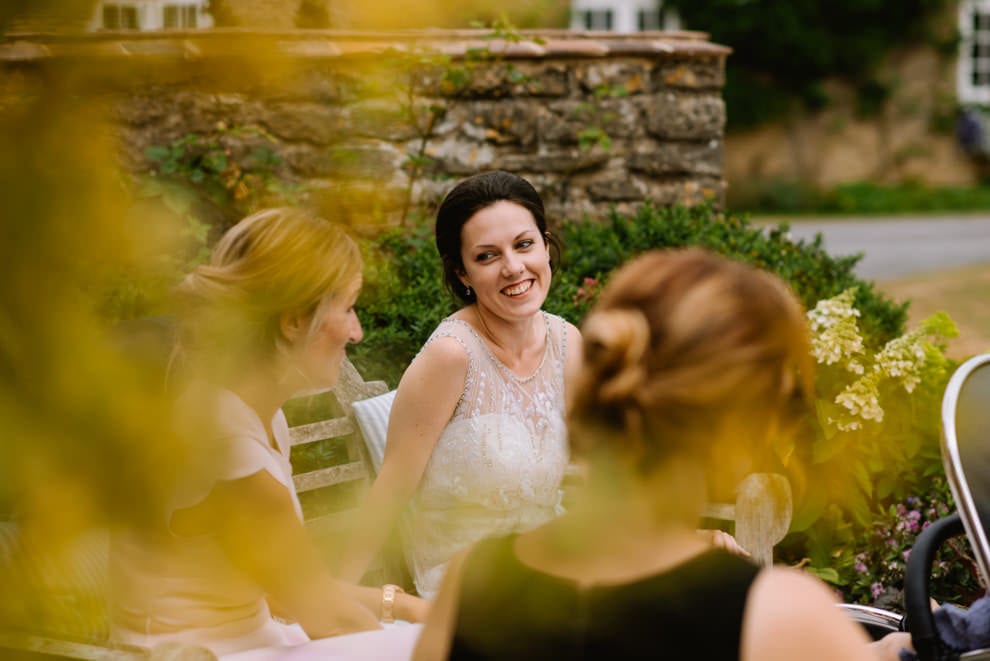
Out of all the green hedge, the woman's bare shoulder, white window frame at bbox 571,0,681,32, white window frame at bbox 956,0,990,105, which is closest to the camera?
the woman's bare shoulder

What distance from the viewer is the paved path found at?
10438 millimetres

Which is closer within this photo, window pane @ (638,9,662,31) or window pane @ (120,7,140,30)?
window pane @ (120,7,140,30)

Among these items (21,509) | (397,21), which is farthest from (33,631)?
(397,21)

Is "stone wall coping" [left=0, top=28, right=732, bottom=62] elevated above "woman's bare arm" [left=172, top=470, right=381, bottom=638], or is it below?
above

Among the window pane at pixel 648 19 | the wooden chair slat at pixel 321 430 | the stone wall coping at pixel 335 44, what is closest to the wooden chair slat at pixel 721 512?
the wooden chair slat at pixel 321 430

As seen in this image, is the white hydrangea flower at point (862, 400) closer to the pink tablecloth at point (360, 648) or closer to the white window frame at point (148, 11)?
the pink tablecloth at point (360, 648)

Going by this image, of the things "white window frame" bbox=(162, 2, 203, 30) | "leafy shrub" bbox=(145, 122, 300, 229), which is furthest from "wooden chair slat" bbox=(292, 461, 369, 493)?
"leafy shrub" bbox=(145, 122, 300, 229)

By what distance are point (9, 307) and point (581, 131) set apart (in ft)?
16.1

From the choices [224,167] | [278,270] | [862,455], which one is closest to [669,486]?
[278,270]

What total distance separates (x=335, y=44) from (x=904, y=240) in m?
9.86

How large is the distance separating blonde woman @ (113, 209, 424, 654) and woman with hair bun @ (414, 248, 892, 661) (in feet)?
1.21

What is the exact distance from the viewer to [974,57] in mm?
19469

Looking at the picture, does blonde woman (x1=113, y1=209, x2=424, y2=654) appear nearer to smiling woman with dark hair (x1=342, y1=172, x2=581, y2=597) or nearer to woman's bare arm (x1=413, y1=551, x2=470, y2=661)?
woman's bare arm (x1=413, y1=551, x2=470, y2=661)

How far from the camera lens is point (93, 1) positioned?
710 millimetres
